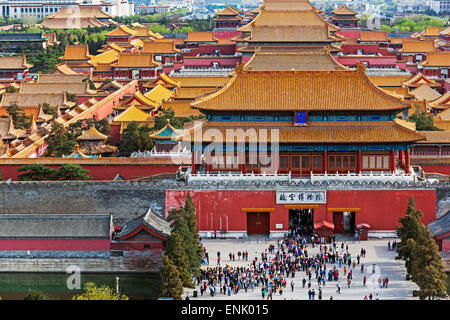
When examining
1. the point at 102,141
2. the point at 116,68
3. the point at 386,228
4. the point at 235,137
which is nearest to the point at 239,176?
the point at 235,137

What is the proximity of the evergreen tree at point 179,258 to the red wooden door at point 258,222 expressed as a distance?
849 centimetres

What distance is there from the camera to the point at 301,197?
42.9 metres

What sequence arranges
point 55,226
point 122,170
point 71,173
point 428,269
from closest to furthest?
1. point 428,269
2. point 55,226
3. point 71,173
4. point 122,170

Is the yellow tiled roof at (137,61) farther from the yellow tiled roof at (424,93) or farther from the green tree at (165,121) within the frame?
the green tree at (165,121)

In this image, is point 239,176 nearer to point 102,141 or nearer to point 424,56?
point 102,141

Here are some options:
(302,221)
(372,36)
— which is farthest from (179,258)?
(372,36)

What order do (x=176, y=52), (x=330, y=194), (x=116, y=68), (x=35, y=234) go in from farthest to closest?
(x=176, y=52) → (x=116, y=68) → (x=330, y=194) → (x=35, y=234)

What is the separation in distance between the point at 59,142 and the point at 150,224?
676 inches

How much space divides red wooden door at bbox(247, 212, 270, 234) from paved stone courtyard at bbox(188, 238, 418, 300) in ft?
3.76

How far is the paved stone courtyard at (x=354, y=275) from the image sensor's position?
3497 centimetres

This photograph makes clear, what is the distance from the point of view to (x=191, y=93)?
6944cm

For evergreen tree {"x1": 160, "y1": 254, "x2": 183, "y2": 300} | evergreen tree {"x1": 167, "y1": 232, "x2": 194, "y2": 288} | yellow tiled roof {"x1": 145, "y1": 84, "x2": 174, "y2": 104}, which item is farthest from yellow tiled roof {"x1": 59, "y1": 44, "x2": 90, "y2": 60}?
evergreen tree {"x1": 160, "y1": 254, "x2": 183, "y2": 300}

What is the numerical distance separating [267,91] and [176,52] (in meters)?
54.6

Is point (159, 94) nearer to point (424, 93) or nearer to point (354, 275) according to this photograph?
point (424, 93)
